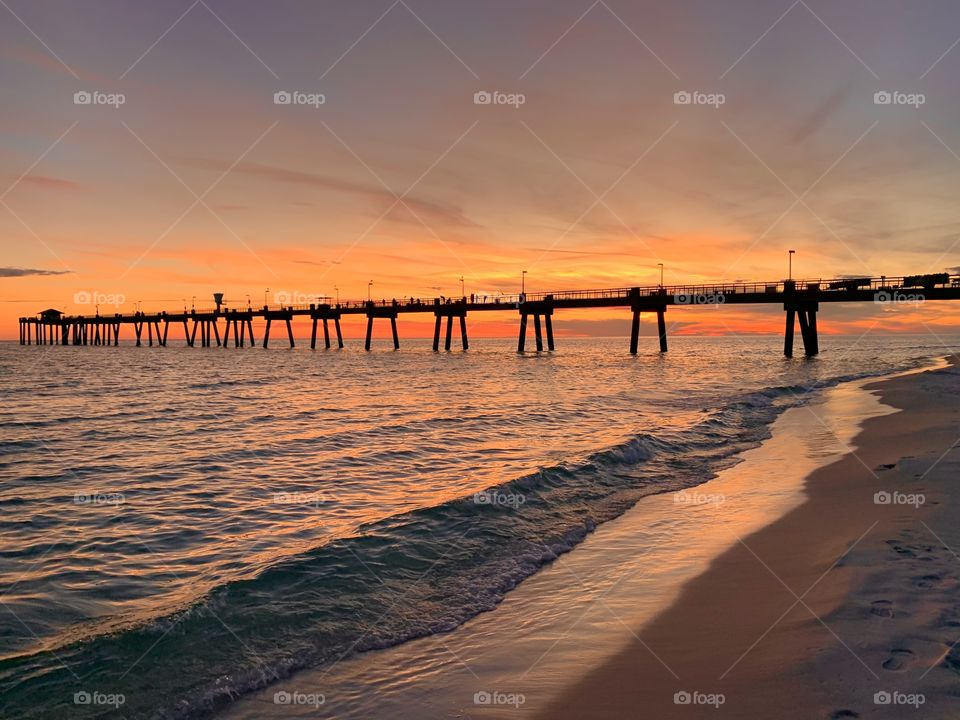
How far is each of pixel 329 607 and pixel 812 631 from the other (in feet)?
15.9

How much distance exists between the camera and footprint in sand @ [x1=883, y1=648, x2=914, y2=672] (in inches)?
185

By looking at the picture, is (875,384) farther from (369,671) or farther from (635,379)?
(369,671)

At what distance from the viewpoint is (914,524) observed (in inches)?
329
